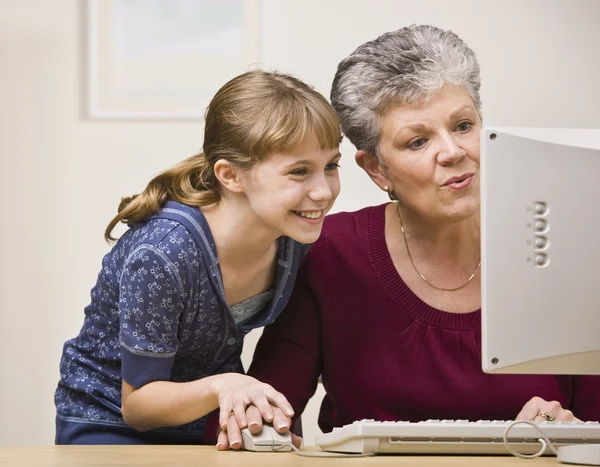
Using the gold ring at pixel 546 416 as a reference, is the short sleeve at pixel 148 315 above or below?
above

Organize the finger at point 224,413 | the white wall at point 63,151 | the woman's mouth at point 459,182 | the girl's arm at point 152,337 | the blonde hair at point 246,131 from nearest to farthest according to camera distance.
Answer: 1. the finger at point 224,413
2. the girl's arm at point 152,337
3. the blonde hair at point 246,131
4. the woman's mouth at point 459,182
5. the white wall at point 63,151

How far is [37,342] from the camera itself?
2.63 m

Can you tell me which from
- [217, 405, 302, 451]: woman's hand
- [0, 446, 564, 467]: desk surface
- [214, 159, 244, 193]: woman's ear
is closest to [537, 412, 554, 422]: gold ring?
[0, 446, 564, 467]: desk surface

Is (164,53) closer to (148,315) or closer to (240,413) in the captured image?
(148,315)

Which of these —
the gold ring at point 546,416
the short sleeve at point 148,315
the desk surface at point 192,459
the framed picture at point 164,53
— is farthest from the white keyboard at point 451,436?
the framed picture at point 164,53

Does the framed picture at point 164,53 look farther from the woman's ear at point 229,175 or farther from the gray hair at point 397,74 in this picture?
the woman's ear at point 229,175

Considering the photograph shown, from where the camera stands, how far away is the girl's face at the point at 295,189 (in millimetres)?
1506

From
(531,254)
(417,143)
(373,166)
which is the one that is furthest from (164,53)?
(531,254)

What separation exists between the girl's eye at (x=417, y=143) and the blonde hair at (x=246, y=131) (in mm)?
167

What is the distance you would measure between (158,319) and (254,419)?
32 cm

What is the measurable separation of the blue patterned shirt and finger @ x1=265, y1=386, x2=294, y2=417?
26cm

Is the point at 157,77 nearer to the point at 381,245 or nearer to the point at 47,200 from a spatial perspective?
the point at 47,200

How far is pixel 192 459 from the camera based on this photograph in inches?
41.6

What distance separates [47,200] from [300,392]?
130cm
